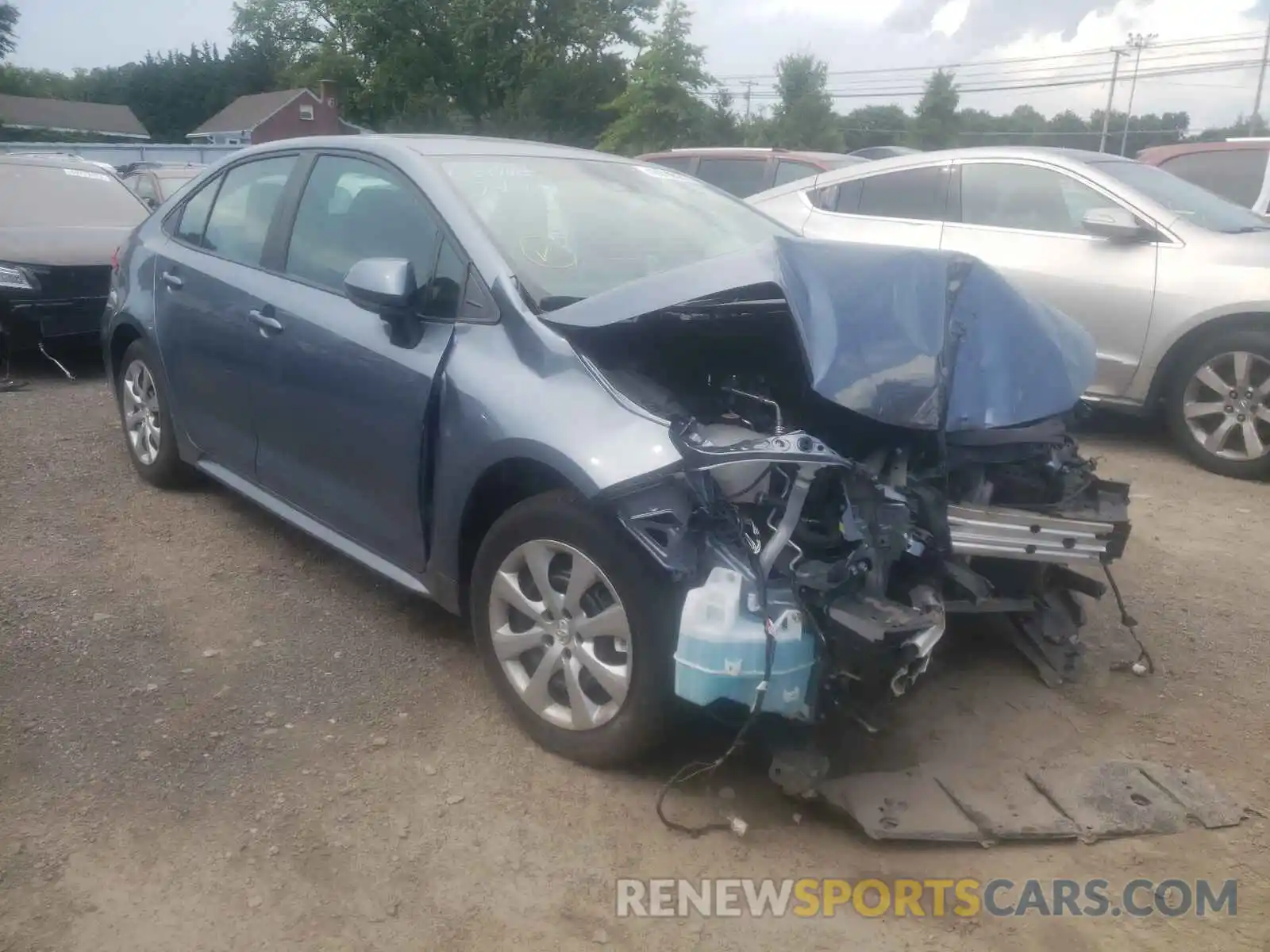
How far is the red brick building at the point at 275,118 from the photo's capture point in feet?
169

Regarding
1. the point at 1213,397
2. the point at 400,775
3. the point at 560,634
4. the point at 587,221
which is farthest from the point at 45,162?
the point at 1213,397

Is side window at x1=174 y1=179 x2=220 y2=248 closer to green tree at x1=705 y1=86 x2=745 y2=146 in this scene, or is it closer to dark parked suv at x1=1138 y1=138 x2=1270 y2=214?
dark parked suv at x1=1138 y1=138 x2=1270 y2=214

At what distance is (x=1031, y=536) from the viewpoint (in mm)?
3080

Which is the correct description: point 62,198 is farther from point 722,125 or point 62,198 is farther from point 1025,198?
point 722,125

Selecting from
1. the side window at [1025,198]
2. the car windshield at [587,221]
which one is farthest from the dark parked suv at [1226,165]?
the car windshield at [587,221]

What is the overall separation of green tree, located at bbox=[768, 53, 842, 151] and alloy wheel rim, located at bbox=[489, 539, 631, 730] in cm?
3903

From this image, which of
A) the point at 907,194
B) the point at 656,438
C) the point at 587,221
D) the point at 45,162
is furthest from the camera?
the point at 45,162

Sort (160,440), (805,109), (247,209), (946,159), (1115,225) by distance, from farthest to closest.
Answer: (805,109) → (946,159) → (1115,225) → (160,440) → (247,209)

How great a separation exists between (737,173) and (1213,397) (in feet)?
21.9

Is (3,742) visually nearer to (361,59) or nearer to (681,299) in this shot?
(681,299)

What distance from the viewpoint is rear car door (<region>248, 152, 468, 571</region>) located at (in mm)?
3510

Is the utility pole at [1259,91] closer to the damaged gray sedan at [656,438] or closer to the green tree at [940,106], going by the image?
the green tree at [940,106]

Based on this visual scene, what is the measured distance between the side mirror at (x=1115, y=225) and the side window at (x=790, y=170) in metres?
5.21

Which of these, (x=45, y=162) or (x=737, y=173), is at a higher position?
(x=737, y=173)
